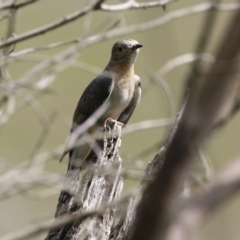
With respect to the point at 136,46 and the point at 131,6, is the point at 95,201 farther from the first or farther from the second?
the point at 136,46

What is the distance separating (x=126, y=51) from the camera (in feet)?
20.1

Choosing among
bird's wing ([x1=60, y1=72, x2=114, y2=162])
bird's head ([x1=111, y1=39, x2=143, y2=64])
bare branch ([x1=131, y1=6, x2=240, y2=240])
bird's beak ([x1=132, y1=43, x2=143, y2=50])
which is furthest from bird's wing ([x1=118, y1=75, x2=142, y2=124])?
bare branch ([x1=131, y1=6, x2=240, y2=240])

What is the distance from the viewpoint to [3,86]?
354 cm

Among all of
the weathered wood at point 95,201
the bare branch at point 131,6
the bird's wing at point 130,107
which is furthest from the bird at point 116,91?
the bare branch at point 131,6

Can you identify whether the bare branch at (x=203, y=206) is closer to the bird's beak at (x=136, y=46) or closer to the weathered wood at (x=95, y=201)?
the weathered wood at (x=95, y=201)

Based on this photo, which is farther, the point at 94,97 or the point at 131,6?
the point at 94,97

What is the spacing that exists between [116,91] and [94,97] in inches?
12.8

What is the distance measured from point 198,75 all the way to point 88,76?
864 cm

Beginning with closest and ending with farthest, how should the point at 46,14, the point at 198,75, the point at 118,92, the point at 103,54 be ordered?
the point at 198,75 → the point at 118,92 → the point at 103,54 → the point at 46,14

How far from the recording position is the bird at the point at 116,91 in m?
5.79

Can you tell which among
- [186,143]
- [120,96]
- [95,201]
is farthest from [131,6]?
[186,143]

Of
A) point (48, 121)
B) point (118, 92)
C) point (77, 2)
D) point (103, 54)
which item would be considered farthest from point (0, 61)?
point (103, 54)

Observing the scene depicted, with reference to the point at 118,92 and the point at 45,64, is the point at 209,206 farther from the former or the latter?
the point at 118,92

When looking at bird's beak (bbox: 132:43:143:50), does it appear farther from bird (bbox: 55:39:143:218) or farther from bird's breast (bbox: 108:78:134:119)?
bird's breast (bbox: 108:78:134:119)
